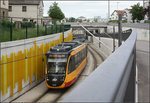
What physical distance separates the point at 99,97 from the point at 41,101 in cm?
1733

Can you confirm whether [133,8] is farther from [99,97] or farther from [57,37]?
[99,97]

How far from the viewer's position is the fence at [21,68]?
16.4 meters

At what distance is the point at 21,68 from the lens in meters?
19.2

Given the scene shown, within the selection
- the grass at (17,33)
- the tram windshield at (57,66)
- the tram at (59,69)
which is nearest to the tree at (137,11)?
the grass at (17,33)

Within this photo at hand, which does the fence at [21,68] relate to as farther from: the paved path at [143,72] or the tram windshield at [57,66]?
the paved path at [143,72]

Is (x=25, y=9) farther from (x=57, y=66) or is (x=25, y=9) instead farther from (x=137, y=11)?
(x=137, y=11)

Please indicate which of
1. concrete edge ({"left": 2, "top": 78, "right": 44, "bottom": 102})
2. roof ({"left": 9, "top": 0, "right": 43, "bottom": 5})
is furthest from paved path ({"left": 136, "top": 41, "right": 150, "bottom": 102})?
roof ({"left": 9, "top": 0, "right": 43, "bottom": 5})

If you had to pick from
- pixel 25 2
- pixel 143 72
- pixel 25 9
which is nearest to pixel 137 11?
pixel 25 2

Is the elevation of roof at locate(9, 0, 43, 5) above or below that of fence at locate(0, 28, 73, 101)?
above

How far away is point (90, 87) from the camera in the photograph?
86 centimetres

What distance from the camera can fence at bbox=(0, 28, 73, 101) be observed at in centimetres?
1641

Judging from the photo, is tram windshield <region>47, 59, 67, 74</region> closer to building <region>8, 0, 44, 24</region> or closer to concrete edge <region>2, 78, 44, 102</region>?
concrete edge <region>2, 78, 44, 102</region>

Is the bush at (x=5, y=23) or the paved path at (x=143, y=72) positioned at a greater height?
the bush at (x=5, y=23)

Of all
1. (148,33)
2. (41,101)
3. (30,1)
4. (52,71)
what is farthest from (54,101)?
(30,1)
